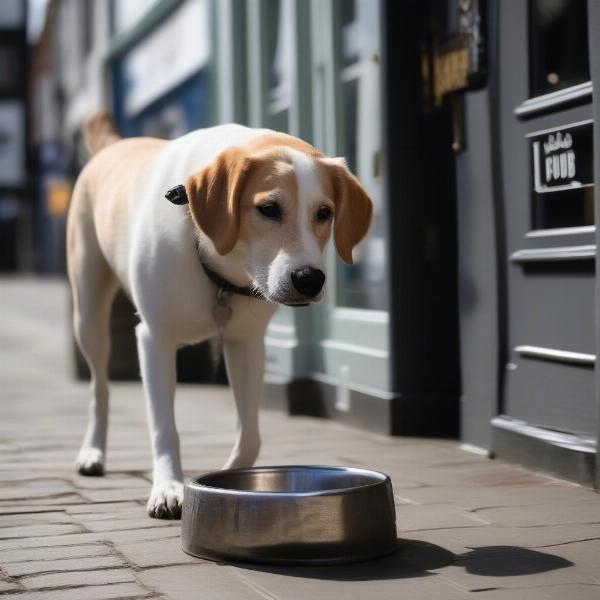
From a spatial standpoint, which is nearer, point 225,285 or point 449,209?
point 225,285

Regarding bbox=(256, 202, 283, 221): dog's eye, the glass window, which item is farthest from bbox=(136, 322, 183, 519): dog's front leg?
the glass window

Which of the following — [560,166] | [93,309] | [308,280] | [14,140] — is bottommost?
[93,309]

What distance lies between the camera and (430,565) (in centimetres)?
333

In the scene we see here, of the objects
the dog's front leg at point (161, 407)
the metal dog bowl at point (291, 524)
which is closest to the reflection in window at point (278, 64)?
the dog's front leg at point (161, 407)

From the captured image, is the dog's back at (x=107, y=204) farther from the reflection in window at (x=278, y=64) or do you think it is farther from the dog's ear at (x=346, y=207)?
the reflection in window at (x=278, y=64)

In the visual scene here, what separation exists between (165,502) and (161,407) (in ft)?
1.22

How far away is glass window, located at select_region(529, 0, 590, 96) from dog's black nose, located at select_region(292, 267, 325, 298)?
5.39ft

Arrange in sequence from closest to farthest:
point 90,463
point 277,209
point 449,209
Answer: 1. point 277,209
2. point 90,463
3. point 449,209

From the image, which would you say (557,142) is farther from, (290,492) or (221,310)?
(290,492)

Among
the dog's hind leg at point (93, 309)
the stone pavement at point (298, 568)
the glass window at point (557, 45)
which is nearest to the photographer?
the stone pavement at point (298, 568)

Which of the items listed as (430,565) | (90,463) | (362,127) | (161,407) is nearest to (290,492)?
(430,565)

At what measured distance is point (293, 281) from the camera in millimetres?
3604

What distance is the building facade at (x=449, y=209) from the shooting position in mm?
4738

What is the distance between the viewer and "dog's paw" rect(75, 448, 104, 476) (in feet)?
16.4
